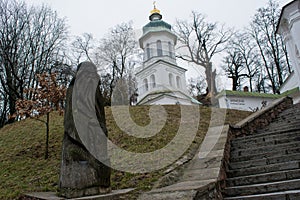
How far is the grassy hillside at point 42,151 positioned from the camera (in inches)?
216

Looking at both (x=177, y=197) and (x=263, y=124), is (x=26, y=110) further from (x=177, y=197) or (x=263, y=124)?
(x=263, y=124)

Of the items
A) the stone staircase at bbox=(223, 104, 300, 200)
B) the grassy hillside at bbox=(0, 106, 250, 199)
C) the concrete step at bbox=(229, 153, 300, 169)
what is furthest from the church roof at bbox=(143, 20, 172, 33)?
the concrete step at bbox=(229, 153, 300, 169)

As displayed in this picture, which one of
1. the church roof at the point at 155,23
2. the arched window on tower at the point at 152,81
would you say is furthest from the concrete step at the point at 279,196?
the church roof at the point at 155,23

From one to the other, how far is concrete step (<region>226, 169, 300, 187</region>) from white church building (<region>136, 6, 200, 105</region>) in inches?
795

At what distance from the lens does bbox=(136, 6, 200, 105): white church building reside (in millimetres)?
26391

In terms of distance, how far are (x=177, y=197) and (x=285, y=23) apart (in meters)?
16.2

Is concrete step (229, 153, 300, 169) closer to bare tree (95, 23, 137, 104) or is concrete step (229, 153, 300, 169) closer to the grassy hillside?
the grassy hillside

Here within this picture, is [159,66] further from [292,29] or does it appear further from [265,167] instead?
[265,167]

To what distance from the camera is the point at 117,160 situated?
6324 mm

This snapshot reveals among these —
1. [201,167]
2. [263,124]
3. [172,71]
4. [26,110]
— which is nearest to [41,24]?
[172,71]

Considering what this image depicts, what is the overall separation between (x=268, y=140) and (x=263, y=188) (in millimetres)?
2347

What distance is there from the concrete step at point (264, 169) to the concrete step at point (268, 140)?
1.36 metres

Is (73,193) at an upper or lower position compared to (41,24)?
lower

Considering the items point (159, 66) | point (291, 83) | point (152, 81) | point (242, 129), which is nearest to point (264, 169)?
point (242, 129)
